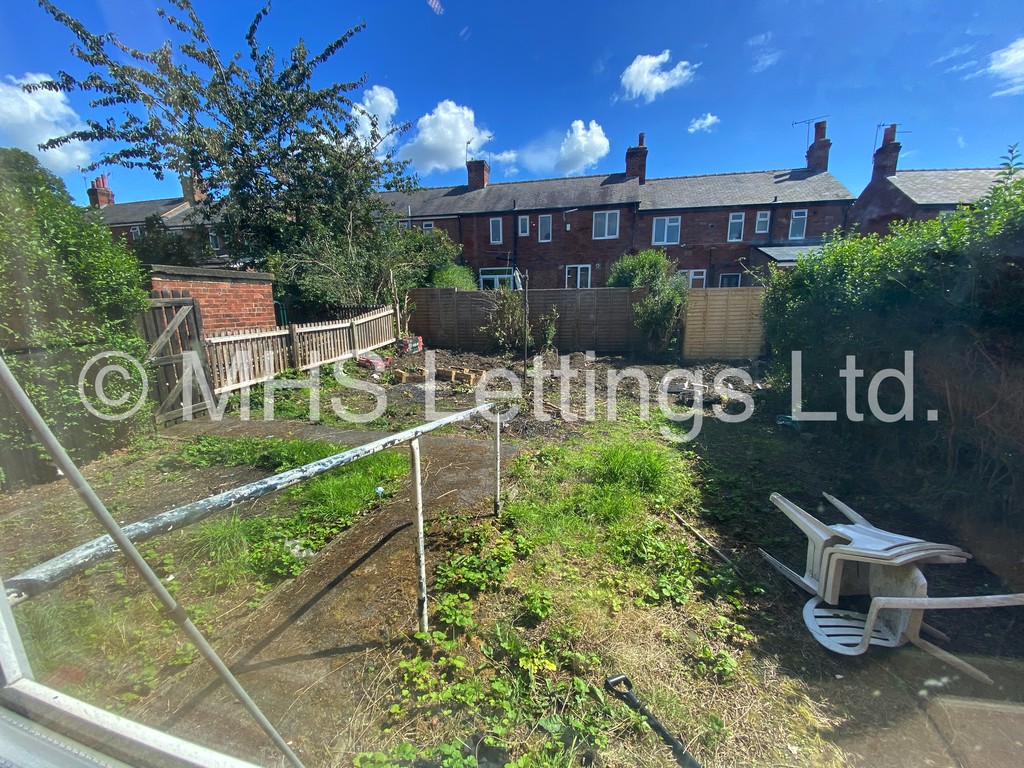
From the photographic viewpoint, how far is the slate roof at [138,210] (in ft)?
84.0

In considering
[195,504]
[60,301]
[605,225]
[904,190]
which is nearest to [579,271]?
[605,225]

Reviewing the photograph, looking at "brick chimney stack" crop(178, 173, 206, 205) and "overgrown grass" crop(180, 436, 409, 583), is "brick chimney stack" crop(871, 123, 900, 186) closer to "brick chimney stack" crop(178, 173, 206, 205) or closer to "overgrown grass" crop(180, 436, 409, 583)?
"overgrown grass" crop(180, 436, 409, 583)

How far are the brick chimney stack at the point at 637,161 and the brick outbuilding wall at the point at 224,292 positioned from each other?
1995 centimetres

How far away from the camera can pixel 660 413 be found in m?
6.92

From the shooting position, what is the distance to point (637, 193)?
67.4 ft

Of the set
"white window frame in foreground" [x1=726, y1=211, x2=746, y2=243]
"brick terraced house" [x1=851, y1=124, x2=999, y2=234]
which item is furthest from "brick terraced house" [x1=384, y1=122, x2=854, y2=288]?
"brick terraced house" [x1=851, y1=124, x2=999, y2=234]

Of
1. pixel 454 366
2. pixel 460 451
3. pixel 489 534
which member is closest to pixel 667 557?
pixel 489 534

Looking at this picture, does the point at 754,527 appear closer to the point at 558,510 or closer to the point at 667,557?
the point at 667,557

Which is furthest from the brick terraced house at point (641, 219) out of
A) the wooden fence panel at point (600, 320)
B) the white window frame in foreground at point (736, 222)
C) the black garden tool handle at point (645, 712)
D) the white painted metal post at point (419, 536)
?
the black garden tool handle at point (645, 712)

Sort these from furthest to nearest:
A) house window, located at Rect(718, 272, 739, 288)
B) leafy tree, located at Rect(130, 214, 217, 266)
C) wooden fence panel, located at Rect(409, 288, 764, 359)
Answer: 1. house window, located at Rect(718, 272, 739, 288)
2. leafy tree, located at Rect(130, 214, 217, 266)
3. wooden fence panel, located at Rect(409, 288, 764, 359)

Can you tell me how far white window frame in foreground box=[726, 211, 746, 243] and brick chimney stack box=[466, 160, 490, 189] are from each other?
13.3 meters

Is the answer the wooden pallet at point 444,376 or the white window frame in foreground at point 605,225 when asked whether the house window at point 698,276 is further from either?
the wooden pallet at point 444,376

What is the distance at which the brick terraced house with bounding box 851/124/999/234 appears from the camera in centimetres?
1507

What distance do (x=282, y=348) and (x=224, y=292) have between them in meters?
1.33
